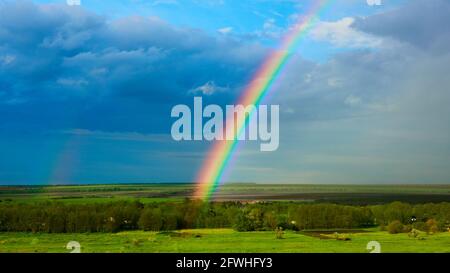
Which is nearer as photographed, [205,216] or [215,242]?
[215,242]

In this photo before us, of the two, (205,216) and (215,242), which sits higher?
(205,216)

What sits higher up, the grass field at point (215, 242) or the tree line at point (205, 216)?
the tree line at point (205, 216)

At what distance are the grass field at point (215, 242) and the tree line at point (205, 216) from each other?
0.65 ft

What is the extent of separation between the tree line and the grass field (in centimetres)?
20

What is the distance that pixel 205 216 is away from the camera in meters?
9.65

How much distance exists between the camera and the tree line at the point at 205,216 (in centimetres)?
950

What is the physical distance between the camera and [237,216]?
9.64 meters

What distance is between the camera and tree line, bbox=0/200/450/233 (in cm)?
950

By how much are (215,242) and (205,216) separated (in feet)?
2.47
